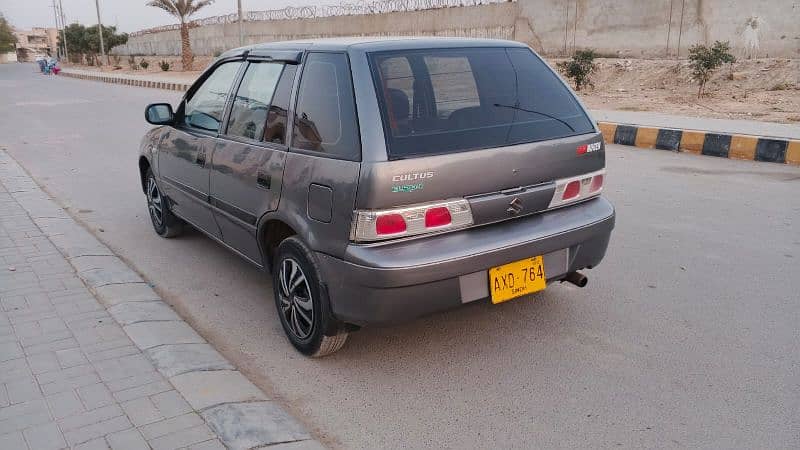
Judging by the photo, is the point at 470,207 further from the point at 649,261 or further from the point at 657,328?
the point at 649,261

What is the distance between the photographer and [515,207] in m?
3.16

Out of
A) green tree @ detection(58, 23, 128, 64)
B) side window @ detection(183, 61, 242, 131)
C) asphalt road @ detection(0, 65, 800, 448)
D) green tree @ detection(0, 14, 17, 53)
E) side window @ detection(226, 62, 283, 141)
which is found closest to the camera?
asphalt road @ detection(0, 65, 800, 448)

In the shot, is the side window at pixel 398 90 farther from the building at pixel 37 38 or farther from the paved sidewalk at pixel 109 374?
the building at pixel 37 38

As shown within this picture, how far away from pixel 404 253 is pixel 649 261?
2572 millimetres

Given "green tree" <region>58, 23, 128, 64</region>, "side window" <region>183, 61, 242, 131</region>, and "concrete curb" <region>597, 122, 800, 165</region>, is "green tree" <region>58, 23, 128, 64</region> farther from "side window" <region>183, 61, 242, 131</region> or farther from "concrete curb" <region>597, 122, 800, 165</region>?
"side window" <region>183, 61, 242, 131</region>

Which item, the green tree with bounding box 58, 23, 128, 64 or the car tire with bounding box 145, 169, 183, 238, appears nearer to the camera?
the car tire with bounding box 145, 169, 183, 238

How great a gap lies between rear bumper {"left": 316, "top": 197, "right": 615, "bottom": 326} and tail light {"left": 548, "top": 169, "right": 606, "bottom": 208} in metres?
0.20

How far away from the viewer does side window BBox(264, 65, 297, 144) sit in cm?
343

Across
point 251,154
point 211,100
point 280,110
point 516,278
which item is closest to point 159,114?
point 211,100

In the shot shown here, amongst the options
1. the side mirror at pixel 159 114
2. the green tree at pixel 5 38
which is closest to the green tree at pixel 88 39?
the green tree at pixel 5 38

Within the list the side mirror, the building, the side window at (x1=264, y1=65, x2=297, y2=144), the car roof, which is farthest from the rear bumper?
the building

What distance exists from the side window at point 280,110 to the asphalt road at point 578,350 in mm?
1136

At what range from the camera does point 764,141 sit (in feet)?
28.3

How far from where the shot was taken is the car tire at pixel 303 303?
10.3 ft
